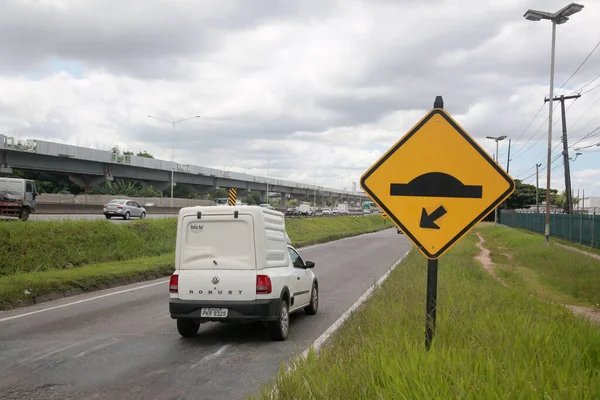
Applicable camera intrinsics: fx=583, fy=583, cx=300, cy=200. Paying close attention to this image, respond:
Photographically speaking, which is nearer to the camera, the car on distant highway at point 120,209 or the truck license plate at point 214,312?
the truck license plate at point 214,312

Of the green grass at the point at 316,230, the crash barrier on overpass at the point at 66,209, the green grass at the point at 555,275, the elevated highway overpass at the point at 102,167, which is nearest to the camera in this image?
the green grass at the point at 555,275

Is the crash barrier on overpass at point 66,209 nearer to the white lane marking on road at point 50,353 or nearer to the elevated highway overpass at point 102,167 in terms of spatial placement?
the elevated highway overpass at point 102,167

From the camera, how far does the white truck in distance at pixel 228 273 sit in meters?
8.97

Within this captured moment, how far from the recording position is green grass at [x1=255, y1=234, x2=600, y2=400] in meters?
3.86

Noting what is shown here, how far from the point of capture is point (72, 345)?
855 centimetres

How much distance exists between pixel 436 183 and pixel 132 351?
5.32 meters

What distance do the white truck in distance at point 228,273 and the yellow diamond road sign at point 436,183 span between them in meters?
4.33

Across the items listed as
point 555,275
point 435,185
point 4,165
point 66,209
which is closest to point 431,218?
point 435,185

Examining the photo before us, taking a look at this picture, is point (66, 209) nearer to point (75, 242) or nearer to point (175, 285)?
point (75, 242)

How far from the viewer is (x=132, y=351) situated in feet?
27.0

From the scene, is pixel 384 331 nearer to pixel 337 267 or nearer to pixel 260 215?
pixel 260 215

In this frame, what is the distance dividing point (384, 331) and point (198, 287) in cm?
369

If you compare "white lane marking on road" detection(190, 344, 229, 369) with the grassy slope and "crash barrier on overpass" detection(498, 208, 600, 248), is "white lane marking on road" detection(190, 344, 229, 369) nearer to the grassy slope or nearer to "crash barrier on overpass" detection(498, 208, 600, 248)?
the grassy slope

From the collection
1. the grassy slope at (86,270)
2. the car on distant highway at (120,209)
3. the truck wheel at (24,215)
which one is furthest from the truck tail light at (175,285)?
the car on distant highway at (120,209)
